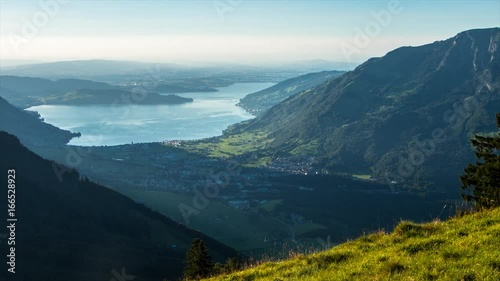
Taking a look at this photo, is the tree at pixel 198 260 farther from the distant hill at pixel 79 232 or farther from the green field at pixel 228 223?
the green field at pixel 228 223

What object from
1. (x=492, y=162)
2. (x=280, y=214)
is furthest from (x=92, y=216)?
(x=492, y=162)

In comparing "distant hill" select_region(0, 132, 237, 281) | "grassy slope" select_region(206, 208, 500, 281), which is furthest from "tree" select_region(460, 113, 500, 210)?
"distant hill" select_region(0, 132, 237, 281)

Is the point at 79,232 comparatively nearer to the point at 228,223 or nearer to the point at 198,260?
the point at 228,223

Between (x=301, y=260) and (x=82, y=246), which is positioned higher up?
(x=301, y=260)

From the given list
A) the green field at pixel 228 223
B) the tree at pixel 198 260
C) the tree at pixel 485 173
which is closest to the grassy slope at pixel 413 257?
the tree at pixel 485 173

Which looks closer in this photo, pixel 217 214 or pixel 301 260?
pixel 301 260

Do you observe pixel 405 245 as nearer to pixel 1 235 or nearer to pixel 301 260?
pixel 301 260
